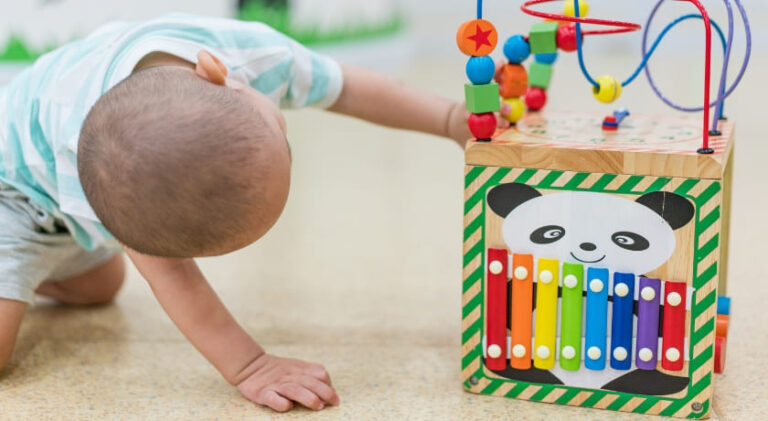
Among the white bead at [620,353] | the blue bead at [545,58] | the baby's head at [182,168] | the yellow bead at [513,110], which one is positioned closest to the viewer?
the baby's head at [182,168]

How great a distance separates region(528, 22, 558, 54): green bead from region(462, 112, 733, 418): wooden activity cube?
10 cm

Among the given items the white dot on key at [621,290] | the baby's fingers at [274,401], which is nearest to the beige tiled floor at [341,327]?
the baby's fingers at [274,401]

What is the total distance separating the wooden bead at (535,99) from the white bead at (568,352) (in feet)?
0.94

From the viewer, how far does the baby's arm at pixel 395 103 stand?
3.31 feet

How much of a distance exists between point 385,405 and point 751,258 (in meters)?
0.65

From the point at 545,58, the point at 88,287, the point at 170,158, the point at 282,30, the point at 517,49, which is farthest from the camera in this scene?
the point at 282,30

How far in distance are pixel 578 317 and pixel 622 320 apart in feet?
0.12

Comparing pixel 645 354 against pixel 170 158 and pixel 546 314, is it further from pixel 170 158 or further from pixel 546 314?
pixel 170 158

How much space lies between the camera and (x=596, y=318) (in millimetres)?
753

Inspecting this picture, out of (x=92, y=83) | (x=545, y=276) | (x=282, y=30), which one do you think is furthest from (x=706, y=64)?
(x=282, y=30)

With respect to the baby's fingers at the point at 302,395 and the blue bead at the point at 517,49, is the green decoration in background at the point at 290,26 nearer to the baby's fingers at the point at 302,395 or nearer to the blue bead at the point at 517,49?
the blue bead at the point at 517,49

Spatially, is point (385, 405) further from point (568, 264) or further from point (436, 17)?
point (436, 17)

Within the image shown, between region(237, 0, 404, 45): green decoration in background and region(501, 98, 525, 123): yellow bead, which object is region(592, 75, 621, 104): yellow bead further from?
region(237, 0, 404, 45): green decoration in background

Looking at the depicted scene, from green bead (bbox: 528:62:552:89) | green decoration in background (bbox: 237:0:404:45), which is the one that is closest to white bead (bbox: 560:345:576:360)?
green bead (bbox: 528:62:552:89)
